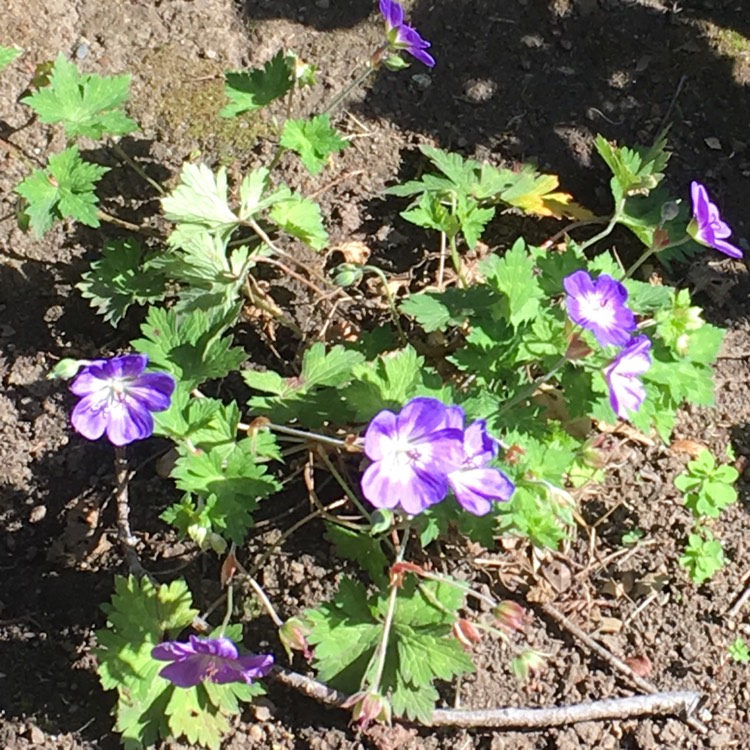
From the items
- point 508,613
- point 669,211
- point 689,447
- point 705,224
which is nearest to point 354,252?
point 669,211

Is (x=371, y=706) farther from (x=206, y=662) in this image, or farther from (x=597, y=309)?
(x=597, y=309)

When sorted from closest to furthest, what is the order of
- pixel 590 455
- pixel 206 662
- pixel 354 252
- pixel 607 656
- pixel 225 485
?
1. pixel 206 662
2. pixel 225 485
3. pixel 590 455
4. pixel 607 656
5. pixel 354 252

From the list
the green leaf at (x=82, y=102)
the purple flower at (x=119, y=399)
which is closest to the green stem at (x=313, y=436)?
the purple flower at (x=119, y=399)

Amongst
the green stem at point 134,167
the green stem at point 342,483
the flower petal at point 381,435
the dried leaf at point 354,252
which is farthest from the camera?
the dried leaf at point 354,252

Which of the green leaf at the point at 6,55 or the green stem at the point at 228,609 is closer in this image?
the green stem at the point at 228,609

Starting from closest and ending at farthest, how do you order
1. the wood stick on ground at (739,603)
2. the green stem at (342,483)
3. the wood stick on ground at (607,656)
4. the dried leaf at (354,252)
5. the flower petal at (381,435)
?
the flower petal at (381,435)
the green stem at (342,483)
the wood stick on ground at (607,656)
the wood stick on ground at (739,603)
the dried leaf at (354,252)

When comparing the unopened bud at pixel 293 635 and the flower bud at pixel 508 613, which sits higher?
the flower bud at pixel 508 613

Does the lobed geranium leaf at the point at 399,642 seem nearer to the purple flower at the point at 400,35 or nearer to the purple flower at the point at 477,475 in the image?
the purple flower at the point at 477,475

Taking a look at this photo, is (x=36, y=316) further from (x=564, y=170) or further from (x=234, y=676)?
(x=564, y=170)
